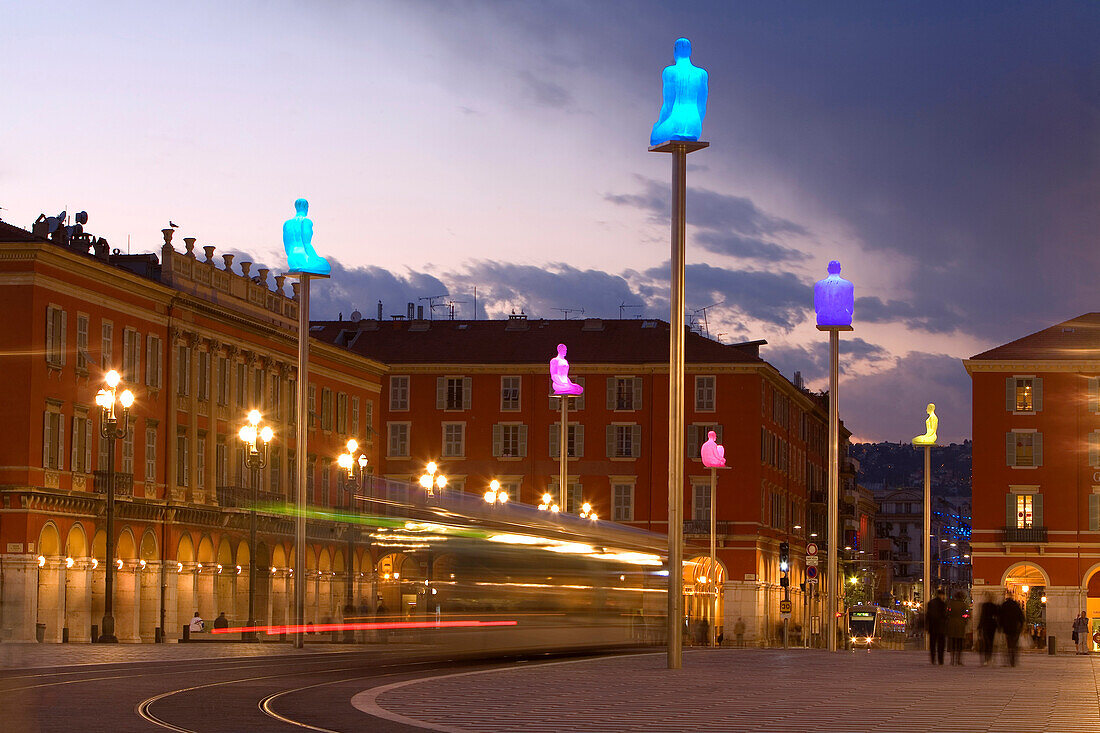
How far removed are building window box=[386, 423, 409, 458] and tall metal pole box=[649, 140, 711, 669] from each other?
69688 millimetres

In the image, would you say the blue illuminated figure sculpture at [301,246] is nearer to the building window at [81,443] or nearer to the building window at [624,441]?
the building window at [81,443]

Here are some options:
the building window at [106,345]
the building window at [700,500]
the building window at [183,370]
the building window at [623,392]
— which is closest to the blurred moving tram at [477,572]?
the building window at [106,345]

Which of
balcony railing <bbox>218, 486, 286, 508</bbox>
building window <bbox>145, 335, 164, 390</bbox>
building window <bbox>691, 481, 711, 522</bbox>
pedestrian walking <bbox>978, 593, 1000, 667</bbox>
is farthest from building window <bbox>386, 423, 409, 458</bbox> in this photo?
pedestrian walking <bbox>978, 593, 1000, 667</bbox>

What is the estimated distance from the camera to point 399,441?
99938 mm

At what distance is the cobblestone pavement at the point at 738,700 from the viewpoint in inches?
726

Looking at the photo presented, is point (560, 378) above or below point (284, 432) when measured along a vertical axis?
above

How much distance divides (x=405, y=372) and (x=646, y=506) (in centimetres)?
1568

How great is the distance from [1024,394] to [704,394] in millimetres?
18273

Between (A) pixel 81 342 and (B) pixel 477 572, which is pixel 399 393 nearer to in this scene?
(A) pixel 81 342

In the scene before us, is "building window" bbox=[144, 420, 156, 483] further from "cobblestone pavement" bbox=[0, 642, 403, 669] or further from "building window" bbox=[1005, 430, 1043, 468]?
"building window" bbox=[1005, 430, 1043, 468]

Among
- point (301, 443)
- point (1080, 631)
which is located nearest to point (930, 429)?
point (1080, 631)

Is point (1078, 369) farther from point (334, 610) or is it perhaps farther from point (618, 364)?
point (334, 610)

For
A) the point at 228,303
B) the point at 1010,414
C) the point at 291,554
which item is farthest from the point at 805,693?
the point at 1010,414

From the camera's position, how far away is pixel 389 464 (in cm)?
10000
